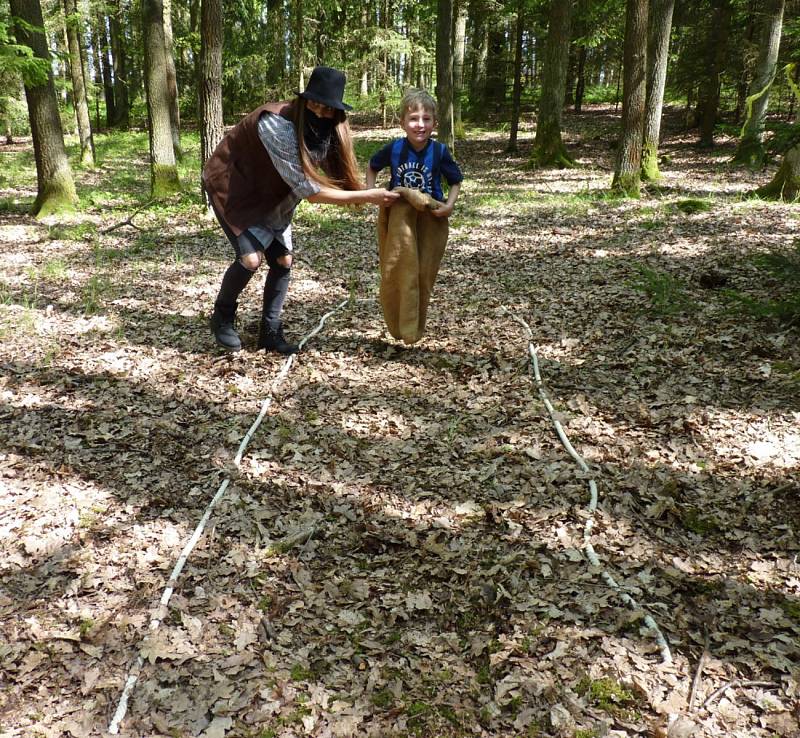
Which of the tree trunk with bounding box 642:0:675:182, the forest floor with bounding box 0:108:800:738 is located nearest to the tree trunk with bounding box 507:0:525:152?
the tree trunk with bounding box 642:0:675:182

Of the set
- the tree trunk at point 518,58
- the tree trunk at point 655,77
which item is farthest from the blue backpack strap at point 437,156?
the tree trunk at point 518,58

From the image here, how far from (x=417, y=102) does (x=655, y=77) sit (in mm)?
9844

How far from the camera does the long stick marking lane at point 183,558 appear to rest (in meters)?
2.38

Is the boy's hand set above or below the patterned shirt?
below

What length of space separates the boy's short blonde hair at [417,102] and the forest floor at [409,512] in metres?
2.19

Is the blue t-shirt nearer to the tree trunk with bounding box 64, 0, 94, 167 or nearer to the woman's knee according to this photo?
the woman's knee

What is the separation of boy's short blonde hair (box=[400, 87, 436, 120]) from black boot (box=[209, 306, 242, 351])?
Answer: 2.40m

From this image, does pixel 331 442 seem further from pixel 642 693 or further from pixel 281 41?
pixel 281 41

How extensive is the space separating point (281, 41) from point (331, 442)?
2336 centimetres

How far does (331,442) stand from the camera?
4344mm

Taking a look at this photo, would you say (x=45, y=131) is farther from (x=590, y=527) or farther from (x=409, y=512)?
(x=590, y=527)

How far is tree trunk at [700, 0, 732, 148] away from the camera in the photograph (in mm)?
17031

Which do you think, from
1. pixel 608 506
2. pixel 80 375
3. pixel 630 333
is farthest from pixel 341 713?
pixel 630 333

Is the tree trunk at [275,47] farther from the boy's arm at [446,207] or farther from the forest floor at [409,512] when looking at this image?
the boy's arm at [446,207]
